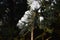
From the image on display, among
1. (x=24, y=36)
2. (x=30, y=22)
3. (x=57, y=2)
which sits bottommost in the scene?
(x=30, y=22)

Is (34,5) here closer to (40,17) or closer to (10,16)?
(40,17)

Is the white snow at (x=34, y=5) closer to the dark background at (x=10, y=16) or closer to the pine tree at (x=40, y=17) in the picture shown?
the pine tree at (x=40, y=17)

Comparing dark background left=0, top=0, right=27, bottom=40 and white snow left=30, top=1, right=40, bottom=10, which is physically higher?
dark background left=0, top=0, right=27, bottom=40

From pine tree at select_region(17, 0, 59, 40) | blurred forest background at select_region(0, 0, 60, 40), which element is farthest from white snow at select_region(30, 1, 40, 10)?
blurred forest background at select_region(0, 0, 60, 40)

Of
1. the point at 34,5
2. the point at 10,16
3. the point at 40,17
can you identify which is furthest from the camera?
the point at 10,16

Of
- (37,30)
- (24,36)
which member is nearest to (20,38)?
(24,36)

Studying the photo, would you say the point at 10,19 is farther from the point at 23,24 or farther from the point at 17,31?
the point at 23,24

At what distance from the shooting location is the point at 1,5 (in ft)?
12.9

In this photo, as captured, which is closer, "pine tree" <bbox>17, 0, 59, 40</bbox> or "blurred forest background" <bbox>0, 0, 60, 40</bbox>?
"pine tree" <bbox>17, 0, 59, 40</bbox>

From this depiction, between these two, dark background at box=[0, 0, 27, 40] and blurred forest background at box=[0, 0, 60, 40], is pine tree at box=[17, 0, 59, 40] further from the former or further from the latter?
dark background at box=[0, 0, 27, 40]

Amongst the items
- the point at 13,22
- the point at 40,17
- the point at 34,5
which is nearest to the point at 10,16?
the point at 13,22

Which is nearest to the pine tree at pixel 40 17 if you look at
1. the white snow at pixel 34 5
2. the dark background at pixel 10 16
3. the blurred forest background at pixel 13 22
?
the white snow at pixel 34 5

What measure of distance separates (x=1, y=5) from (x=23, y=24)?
2.82 feet

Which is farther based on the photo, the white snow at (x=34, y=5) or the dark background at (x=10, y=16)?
the dark background at (x=10, y=16)
